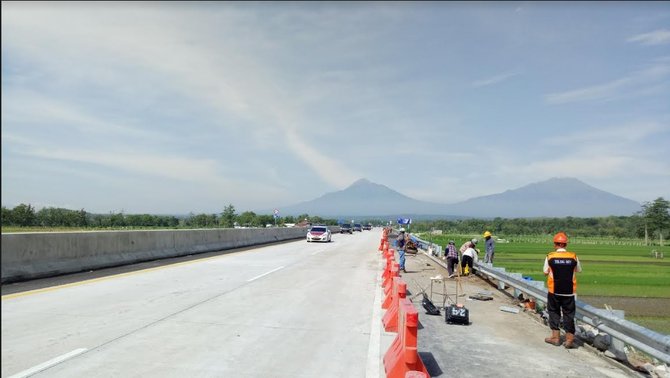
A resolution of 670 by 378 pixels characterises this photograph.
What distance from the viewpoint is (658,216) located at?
4215 inches

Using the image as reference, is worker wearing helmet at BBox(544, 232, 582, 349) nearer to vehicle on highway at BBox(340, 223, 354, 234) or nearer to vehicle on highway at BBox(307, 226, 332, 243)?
vehicle on highway at BBox(307, 226, 332, 243)

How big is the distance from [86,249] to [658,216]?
120 meters

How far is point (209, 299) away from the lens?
11.2 meters

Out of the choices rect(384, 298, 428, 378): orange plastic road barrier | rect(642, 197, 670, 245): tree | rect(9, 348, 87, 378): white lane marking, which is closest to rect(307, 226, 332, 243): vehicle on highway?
rect(9, 348, 87, 378): white lane marking

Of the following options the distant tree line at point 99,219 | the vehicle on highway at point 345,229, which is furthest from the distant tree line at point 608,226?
the distant tree line at point 99,219

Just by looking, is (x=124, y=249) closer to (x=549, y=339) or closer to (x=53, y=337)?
(x=53, y=337)

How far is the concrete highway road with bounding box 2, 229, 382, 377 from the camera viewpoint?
634 centimetres

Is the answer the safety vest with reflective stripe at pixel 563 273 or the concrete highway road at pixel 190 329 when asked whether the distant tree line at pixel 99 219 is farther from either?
the safety vest with reflective stripe at pixel 563 273

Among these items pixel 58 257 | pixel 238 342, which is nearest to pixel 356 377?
pixel 238 342

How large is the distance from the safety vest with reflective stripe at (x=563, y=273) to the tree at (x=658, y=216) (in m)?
116

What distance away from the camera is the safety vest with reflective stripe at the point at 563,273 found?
28.1 ft

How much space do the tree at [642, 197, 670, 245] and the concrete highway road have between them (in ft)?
377

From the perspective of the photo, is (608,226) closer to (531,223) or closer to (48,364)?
(531,223)

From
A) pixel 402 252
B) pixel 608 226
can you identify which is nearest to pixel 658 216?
pixel 608 226
